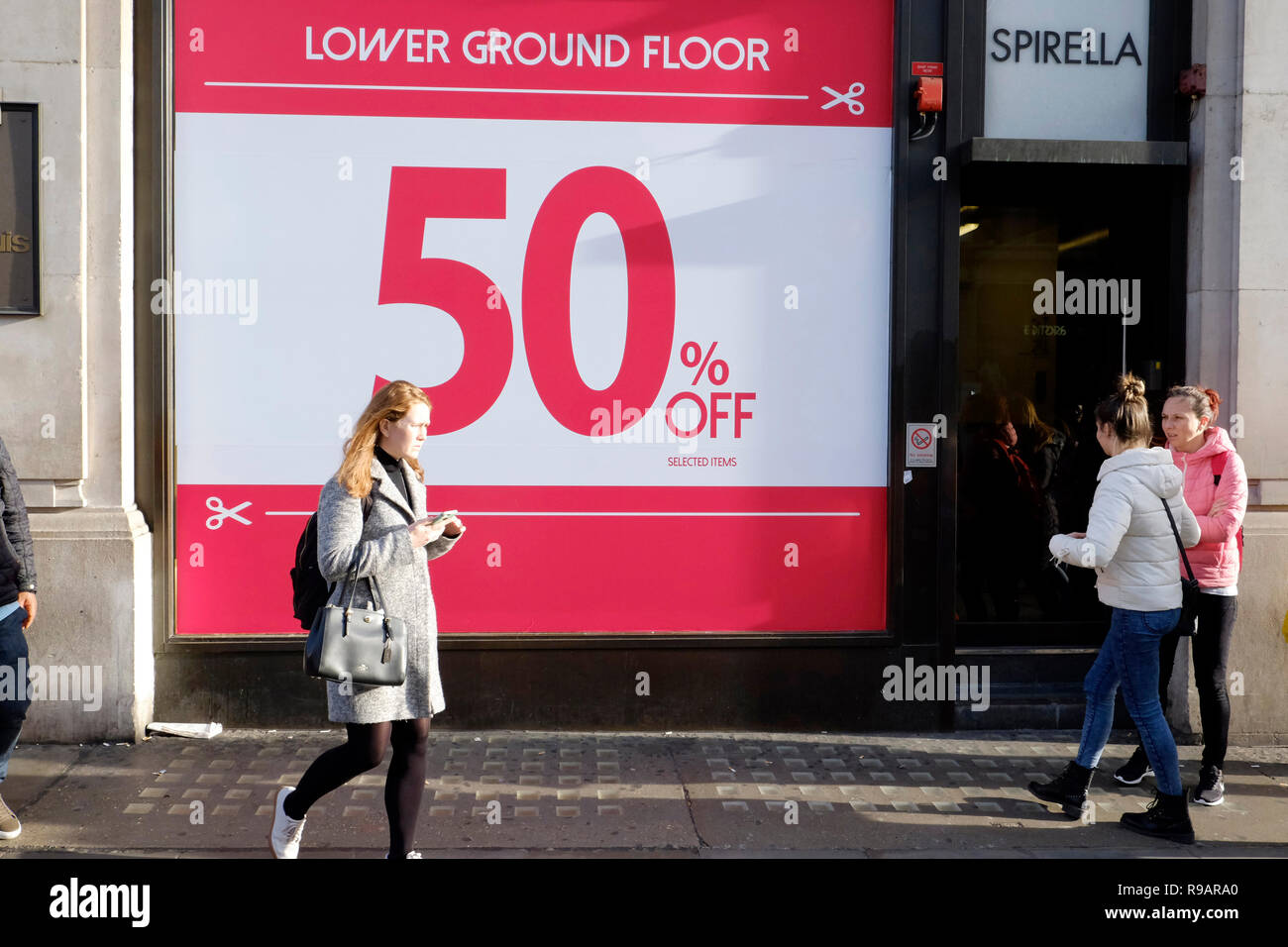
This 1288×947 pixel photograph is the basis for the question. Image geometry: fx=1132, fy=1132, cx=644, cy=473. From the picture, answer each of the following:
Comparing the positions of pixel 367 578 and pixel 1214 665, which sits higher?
pixel 367 578

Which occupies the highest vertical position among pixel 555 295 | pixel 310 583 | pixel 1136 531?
pixel 555 295

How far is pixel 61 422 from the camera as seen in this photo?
235 inches

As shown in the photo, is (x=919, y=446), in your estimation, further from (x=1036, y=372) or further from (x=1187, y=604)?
(x=1187, y=604)

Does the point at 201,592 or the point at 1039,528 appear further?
the point at 1039,528

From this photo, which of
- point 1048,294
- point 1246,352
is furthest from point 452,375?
point 1246,352

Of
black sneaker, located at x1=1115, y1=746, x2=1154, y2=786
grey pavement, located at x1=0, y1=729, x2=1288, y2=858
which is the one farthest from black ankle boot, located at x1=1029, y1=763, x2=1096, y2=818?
black sneaker, located at x1=1115, y1=746, x2=1154, y2=786

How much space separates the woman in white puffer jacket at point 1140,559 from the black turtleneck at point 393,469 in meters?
2.63

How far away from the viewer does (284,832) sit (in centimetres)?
420

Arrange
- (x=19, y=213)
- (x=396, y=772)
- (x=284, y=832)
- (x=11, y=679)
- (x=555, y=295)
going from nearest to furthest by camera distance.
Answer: (x=396, y=772) → (x=284, y=832) → (x=11, y=679) → (x=19, y=213) → (x=555, y=295)

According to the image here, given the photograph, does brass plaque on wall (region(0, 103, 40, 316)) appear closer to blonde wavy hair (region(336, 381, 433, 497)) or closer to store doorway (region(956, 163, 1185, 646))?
blonde wavy hair (region(336, 381, 433, 497))

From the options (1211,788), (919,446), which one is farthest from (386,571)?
(1211,788)

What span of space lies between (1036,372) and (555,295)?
3048 mm
